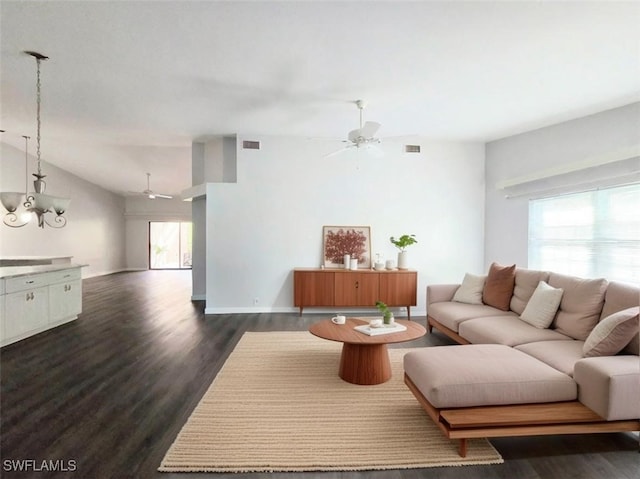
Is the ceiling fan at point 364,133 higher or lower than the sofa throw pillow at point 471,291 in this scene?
higher

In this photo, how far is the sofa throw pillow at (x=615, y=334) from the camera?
2.20 metres

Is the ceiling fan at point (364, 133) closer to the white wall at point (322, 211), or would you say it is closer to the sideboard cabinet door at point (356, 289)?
the white wall at point (322, 211)

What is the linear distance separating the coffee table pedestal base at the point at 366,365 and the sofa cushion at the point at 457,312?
1.15 m

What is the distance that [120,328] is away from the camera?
464 cm

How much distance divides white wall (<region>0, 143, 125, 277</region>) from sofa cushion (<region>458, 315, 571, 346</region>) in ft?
31.5

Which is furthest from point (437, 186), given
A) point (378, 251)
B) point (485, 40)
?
point (485, 40)

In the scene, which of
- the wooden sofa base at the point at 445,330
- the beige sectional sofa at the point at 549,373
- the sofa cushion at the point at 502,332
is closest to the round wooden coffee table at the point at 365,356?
the beige sectional sofa at the point at 549,373

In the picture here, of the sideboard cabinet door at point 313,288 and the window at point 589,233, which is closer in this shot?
the window at point 589,233

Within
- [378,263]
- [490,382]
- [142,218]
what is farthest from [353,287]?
[142,218]

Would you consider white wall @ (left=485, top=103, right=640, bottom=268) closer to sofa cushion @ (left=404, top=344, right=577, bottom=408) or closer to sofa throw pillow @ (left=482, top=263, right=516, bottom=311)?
sofa throw pillow @ (left=482, top=263, right=516, bottom=311)

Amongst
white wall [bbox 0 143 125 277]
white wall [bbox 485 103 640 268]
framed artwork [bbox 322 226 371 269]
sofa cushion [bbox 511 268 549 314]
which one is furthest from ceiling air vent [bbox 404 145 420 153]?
white wall [bbox 0 143 125 277]

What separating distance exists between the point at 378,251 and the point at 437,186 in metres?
1.63

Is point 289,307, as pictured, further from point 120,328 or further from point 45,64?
point 45,64

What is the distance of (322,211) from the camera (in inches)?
221
